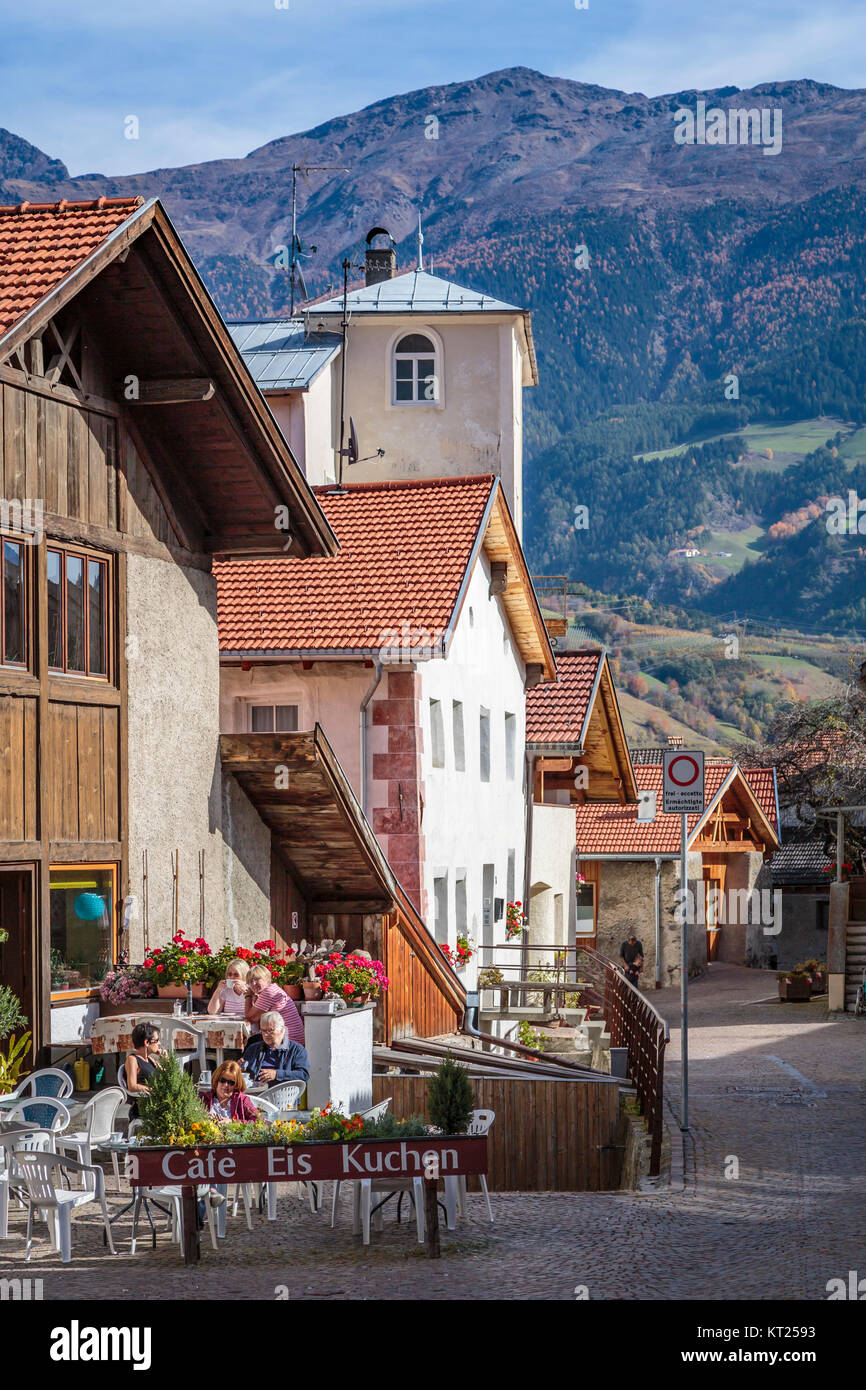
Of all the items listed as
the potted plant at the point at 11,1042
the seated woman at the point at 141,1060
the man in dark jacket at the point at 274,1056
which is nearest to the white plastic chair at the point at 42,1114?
the potted plant at the point at 11,1042

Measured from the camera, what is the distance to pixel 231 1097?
38.3ft

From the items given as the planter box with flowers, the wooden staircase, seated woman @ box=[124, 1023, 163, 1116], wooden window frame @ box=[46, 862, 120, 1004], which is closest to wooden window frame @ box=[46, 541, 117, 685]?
wooden window frame @ box=[46, 862, 120, 1004]

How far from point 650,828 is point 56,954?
33241 mm

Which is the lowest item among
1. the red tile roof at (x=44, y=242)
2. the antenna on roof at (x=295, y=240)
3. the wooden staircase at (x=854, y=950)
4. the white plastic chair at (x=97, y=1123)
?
the wooden staircase at (x=854, y=950)

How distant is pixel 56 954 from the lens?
49.4ft

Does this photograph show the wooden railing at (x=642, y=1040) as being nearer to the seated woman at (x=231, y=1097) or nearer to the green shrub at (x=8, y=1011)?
the seated woman at (x=231, y=1097)

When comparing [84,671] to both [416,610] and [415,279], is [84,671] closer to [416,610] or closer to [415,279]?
[416,610]

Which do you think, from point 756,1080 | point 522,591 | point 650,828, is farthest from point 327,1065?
point 650,828

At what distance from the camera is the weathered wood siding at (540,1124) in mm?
16516

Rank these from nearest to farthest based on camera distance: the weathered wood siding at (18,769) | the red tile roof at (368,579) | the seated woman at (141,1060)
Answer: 1. the seated woman at (141,1060)
2. the weathered wood siding at (18,769)
3. the red tile roof at (368,579)

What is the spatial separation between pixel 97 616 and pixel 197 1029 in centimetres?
373

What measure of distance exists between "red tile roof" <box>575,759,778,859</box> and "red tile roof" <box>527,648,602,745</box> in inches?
416

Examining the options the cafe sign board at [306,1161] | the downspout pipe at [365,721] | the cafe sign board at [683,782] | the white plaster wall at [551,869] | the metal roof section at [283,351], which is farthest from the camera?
the metal roof section at [283,351]

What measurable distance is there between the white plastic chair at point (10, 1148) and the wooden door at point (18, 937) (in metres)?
3.35
